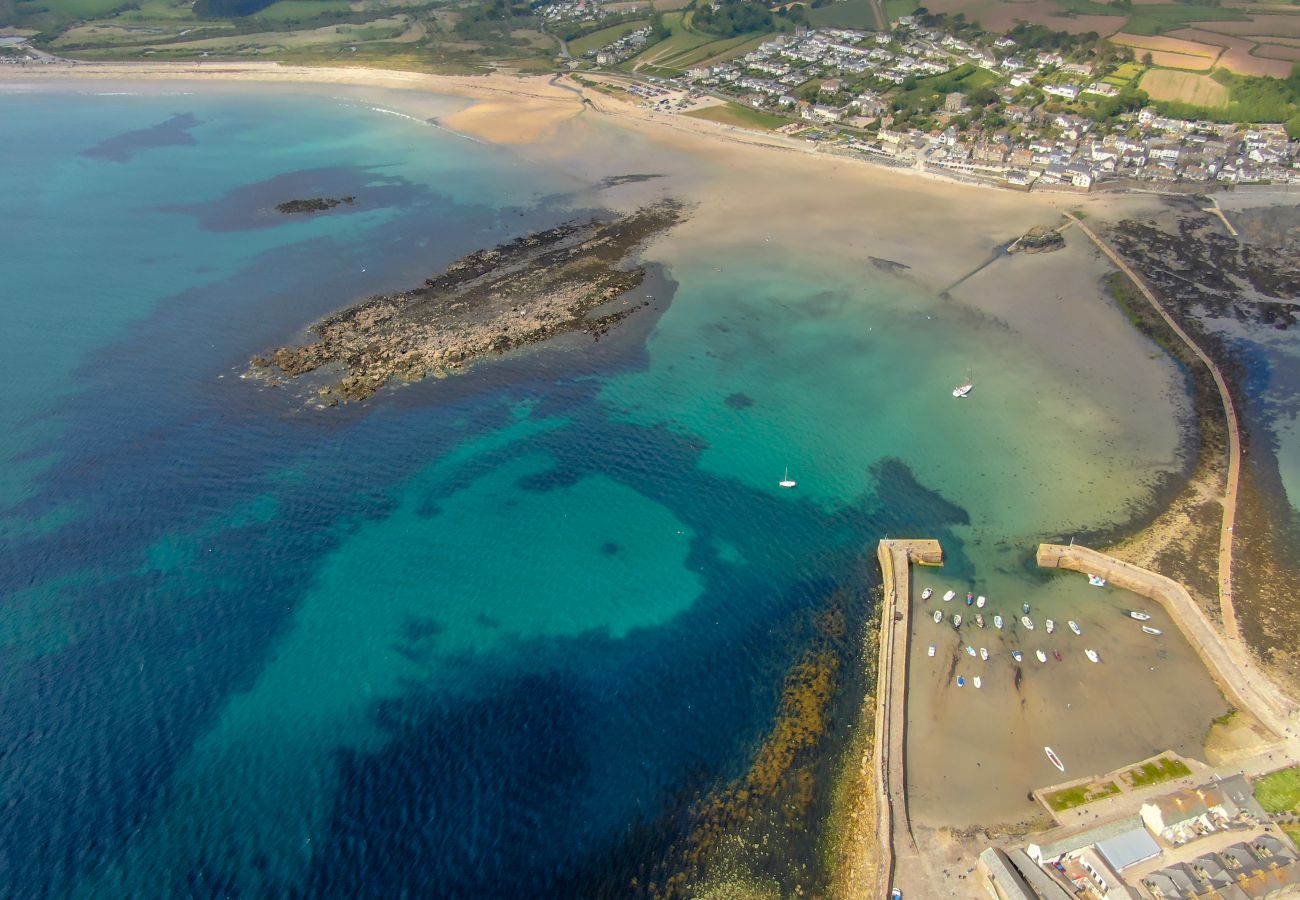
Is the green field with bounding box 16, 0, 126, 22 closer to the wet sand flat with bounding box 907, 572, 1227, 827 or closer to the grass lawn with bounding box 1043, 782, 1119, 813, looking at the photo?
the wet sand flat with bounding box 907, 572, 1227, 827

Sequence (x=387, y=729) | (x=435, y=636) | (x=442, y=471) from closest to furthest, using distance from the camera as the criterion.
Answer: (x=387, y=729) → (x=435, y=636) → (x=442, y=471)

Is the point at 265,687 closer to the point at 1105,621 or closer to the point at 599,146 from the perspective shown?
the point at 1105,621

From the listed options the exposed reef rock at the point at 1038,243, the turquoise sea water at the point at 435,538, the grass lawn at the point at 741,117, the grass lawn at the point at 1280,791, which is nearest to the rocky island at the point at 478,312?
the turquoise sea water at the point at 435,538

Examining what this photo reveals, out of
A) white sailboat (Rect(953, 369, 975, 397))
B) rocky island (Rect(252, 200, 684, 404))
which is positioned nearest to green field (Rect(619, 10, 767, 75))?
rocky island (Rect(252, 200, 684, 404))

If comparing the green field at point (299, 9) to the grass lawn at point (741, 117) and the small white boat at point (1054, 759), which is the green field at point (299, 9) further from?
the small white boat at point (1054, 759)

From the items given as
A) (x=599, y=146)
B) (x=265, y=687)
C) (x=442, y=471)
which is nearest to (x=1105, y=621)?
(x=442, y=471)

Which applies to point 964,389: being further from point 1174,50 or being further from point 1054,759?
point 1174,50

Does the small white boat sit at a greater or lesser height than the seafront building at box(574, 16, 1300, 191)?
lesser
